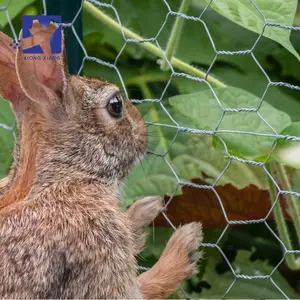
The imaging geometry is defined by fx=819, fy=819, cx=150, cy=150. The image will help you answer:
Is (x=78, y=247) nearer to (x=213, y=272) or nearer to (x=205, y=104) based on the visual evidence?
(x=205, y=104)

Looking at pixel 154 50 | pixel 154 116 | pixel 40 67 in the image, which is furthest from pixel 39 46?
pixel 154 116

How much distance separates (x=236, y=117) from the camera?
1.28m

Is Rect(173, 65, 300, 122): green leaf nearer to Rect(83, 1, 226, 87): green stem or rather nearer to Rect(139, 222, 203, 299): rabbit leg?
Rect(83, 1, 226, 87): green stem

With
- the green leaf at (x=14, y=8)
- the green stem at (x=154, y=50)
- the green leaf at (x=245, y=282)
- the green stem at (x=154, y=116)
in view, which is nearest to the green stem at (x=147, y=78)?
the green stem at (x=154, y=116)

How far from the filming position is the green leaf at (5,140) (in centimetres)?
142

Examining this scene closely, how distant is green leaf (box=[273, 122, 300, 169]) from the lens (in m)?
1.18

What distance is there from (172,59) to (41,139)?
303 mm

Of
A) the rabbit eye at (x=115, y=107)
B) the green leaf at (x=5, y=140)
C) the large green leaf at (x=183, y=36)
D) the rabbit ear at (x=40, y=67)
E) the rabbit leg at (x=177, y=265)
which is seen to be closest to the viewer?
the rabbit ear at (x=40, y=67)

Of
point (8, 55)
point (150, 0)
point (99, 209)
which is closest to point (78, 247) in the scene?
point (99, 209)

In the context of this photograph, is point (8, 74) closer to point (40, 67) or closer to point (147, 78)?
point (40, 67)

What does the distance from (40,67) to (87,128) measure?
0.14 metres

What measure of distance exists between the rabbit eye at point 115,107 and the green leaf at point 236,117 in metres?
0.08

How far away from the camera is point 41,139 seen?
1.17 meters

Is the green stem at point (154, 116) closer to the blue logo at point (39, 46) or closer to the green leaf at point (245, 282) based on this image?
the green leaf at point (245, 282)
